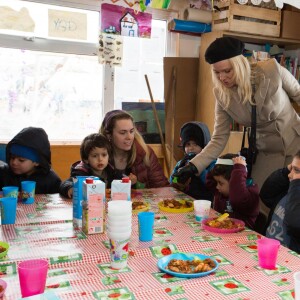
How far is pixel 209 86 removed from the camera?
385cm

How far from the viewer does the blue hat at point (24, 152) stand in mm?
2430

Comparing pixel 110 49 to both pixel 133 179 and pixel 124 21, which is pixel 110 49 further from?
pixel 133 179

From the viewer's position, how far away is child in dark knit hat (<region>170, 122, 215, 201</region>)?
270cm

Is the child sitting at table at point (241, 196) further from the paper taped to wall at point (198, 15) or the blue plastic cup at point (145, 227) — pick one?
the paper taped to wall at point (198, 15)

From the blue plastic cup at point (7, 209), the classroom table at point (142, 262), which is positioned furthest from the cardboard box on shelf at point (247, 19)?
the blue plastic cup at point (7, 209)

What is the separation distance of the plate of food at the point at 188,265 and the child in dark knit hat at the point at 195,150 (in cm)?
137

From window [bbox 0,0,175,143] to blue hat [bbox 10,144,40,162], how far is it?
1.23m

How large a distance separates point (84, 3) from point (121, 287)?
3.22 meters

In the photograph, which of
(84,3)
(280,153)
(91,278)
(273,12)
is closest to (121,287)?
(91,278)

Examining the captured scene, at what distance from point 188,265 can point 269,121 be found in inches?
58.5

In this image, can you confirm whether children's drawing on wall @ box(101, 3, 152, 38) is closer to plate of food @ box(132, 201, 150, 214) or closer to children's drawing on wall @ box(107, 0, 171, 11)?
children's drawing on wall @ box(107, 0, 171, 11)

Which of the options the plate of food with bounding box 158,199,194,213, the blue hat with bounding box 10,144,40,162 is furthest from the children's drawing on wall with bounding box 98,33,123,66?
the plate of food with bounding box 158,199,194,213

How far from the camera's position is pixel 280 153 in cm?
249

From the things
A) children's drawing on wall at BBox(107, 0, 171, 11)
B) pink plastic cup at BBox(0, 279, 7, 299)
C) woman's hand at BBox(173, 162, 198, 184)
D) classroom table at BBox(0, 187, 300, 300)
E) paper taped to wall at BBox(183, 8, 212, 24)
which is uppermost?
children's drawing on wall at BBox(107, 0, 171, 11)
